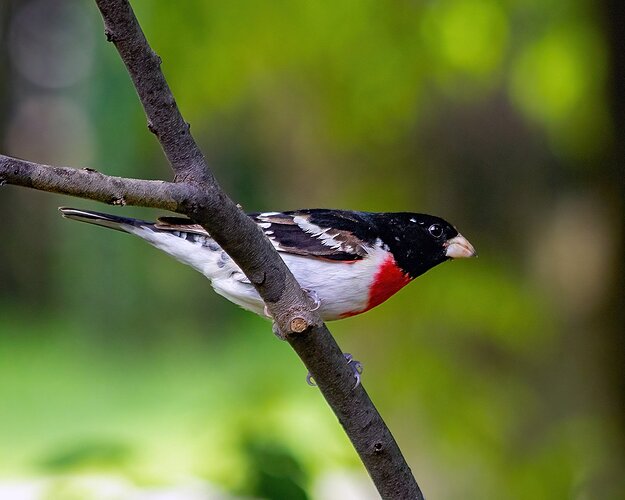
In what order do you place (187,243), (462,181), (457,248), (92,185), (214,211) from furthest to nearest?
(462,181) < (457,248) < (187,243) < (214,211) < (92,185)

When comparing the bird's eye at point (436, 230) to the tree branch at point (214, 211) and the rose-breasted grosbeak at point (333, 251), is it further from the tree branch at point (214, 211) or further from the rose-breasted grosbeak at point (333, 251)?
the tree branch at point (214, 211)

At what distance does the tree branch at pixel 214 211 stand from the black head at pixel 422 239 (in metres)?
0.95

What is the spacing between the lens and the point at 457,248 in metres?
2.85

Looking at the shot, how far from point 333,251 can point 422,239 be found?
0.36 metres

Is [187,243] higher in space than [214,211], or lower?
higher

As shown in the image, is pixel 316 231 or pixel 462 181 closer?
pixel 316 231

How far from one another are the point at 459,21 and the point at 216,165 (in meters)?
6.86

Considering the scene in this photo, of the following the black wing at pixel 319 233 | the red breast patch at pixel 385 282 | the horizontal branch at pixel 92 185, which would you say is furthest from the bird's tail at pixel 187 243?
the horizontal branch at pixel 92 185

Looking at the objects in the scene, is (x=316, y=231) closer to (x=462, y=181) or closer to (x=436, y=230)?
(x=436, y=230)

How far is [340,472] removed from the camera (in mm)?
2766

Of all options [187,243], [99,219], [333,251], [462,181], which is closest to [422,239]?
[333,251]

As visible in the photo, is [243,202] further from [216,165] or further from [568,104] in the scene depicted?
[568,104]

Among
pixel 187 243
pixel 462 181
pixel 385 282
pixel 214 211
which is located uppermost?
pixel 462 181

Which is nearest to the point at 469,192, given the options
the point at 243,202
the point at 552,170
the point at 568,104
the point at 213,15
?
the point at 552,170
